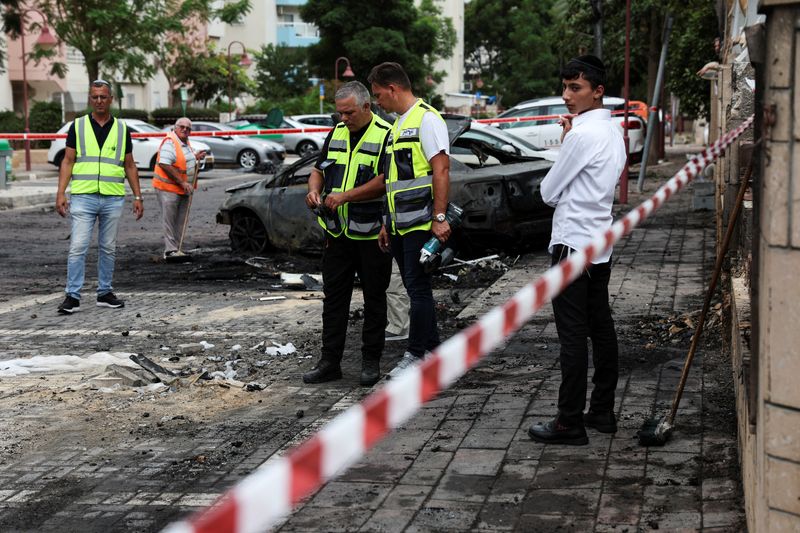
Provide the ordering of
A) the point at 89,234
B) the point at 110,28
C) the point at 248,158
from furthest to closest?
the point at 110,28 < the point at 248,158 < the point at 89,234

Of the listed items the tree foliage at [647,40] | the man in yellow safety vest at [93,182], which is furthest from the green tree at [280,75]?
the man in yellow safety vest at [93,182]

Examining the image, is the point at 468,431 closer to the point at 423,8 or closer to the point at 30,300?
the point at 30,300

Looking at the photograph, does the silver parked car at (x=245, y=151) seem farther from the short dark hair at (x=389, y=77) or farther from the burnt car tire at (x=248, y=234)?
the short dark hair at (x=389, y=77)

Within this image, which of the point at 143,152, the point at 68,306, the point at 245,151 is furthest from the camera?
the point at 245,151

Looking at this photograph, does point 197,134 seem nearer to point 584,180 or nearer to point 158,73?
point 584,180

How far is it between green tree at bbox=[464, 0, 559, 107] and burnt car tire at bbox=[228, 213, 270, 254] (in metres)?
70.1

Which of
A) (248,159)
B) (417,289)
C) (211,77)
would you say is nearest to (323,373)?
(417,289)

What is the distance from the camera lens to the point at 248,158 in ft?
119

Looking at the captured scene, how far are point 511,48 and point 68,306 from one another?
9859 centimetres

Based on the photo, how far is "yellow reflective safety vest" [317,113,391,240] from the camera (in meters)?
7.32

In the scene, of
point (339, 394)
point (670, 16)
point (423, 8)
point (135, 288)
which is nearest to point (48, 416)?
point (339, 394)

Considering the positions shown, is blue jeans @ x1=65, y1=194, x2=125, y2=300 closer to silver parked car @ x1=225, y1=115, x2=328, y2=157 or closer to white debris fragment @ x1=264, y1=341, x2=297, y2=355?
white debris fragment @ x1=264, y1=341, x2=297, y2=355

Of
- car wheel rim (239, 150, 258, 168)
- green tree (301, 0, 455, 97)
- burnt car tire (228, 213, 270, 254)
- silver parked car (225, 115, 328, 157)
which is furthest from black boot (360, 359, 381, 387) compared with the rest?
green tree (301, 0, 455, 97)

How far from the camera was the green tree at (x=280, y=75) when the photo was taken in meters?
71.5
